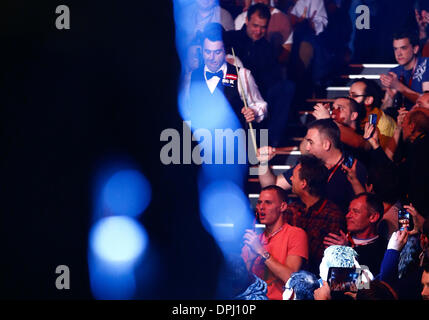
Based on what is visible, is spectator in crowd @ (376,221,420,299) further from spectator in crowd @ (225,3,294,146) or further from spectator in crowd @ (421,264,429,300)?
spectator in crowd @ (225,3,294,146)

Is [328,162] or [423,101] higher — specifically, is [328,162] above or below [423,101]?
below

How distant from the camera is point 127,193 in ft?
9.60

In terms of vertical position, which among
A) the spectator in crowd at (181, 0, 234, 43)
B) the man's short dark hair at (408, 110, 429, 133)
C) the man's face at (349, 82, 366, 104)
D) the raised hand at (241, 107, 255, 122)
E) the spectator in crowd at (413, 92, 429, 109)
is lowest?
the man's short dark hair at (408, 110, 429, 133)

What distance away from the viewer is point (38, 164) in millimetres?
2963

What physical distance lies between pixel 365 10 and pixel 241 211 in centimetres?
169

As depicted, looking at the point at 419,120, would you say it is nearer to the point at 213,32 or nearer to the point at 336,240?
the point at 336,240

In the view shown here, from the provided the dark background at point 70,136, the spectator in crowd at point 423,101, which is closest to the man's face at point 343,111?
the spectator in crowd at point 423,101

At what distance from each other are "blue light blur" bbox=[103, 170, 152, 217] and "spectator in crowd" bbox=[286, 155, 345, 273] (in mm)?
1043

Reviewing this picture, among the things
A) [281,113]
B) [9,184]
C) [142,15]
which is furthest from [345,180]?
[9,184]

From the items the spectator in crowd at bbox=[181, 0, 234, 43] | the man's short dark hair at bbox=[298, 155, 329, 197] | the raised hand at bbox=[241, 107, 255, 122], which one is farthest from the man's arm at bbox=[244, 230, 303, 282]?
the spectator in crowd at bbox=[181, 0, 234, 43]

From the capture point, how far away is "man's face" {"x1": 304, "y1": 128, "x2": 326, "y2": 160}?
2938mm

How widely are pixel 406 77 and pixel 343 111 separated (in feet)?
1.67

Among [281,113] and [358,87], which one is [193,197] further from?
[358,87]

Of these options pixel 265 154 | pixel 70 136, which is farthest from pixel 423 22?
pixel 70 136
